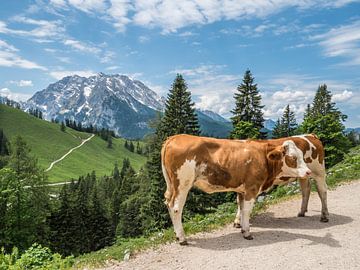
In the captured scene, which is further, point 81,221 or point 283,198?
point 81,221

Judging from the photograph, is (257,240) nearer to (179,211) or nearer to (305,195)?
(179,211)

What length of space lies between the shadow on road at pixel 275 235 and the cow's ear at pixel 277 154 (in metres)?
2.42

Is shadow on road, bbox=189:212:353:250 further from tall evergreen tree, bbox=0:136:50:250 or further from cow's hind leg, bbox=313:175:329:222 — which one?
tall evergreen tree, bbox=0:136:50:250

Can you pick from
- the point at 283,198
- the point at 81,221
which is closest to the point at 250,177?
the point at 283,198

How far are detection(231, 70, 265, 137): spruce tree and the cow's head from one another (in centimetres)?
3619

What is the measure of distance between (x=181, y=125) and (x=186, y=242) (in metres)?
29.7

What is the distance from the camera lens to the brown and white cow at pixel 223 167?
1082 cm

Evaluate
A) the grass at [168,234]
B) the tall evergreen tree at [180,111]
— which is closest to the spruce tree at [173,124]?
the tall evergreen tree at [180,111]

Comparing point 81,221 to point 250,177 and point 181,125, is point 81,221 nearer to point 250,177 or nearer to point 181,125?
point 181,125

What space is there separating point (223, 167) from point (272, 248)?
266 cm

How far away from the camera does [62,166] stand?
198 metres

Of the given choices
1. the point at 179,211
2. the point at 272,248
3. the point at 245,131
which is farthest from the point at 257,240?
the point at 245,131

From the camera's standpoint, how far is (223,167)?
1106 cm

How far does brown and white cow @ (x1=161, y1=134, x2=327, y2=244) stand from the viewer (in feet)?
35.5
